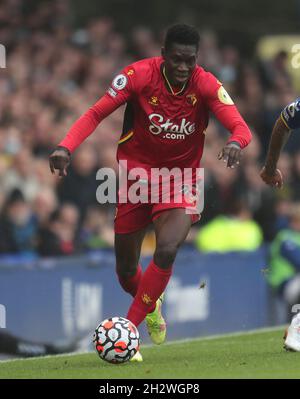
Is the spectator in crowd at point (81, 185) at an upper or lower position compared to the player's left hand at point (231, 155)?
lower

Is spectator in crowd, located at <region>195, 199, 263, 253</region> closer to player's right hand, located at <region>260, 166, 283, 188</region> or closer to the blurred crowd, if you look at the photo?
the blurred crowd

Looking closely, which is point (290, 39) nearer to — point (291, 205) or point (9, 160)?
point (291, 205)

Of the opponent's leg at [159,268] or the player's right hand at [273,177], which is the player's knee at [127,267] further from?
the player's right hand at [273,177]

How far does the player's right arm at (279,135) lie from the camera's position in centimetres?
949

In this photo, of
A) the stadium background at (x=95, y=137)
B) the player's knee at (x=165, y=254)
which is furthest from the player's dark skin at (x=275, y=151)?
the stadium background at (x=95, y=137)

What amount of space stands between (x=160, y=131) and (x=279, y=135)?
3.02 ft

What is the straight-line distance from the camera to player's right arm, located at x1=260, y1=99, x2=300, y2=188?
9492 mm

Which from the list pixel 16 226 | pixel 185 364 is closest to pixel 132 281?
pixel 185 364

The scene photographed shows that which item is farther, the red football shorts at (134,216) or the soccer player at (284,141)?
the red football shorts at (134,216)

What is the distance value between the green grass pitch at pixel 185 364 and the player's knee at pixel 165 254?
74cm

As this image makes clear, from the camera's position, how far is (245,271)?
16.0 m

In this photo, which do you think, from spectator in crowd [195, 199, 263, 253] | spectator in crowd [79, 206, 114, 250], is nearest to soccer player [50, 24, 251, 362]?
spectator in crowd [79, 206, 114, 250]

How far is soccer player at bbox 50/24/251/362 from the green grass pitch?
0.47 metres

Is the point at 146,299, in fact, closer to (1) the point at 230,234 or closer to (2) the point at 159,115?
(2) the point at 159,115
